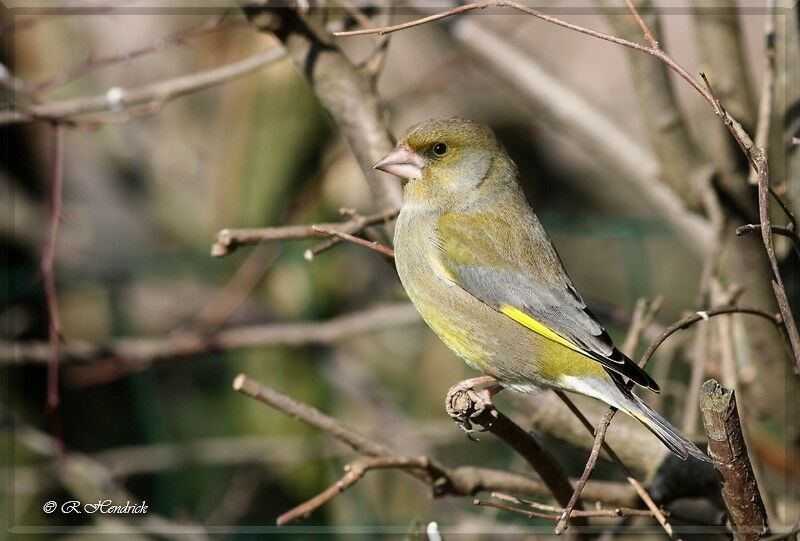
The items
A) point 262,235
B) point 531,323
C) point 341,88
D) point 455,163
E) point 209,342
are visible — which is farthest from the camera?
point 209,342

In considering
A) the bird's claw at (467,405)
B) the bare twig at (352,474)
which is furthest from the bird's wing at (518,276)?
the bare twig at (352,474)

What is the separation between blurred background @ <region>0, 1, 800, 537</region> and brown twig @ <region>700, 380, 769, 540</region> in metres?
1.95

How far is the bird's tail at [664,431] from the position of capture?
2.48m

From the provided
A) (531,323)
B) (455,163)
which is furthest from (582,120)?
(531,323)

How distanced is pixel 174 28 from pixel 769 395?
4.63m

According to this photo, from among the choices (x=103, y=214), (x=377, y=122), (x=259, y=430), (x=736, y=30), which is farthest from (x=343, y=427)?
(x=103, y=214)

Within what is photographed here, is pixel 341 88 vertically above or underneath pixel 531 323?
above

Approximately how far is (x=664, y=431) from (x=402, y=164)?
1.19 m

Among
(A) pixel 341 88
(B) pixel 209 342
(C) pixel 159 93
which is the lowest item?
(B) pixel 209 342

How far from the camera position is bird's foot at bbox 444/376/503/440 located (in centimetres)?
264

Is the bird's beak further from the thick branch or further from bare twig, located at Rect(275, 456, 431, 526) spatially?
the thick branch

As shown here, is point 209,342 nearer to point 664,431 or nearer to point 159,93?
point 159,93

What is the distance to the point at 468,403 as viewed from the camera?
9.12 feet

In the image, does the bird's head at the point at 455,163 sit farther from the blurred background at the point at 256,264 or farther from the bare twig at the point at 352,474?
the blurred background at the point at 256,264
